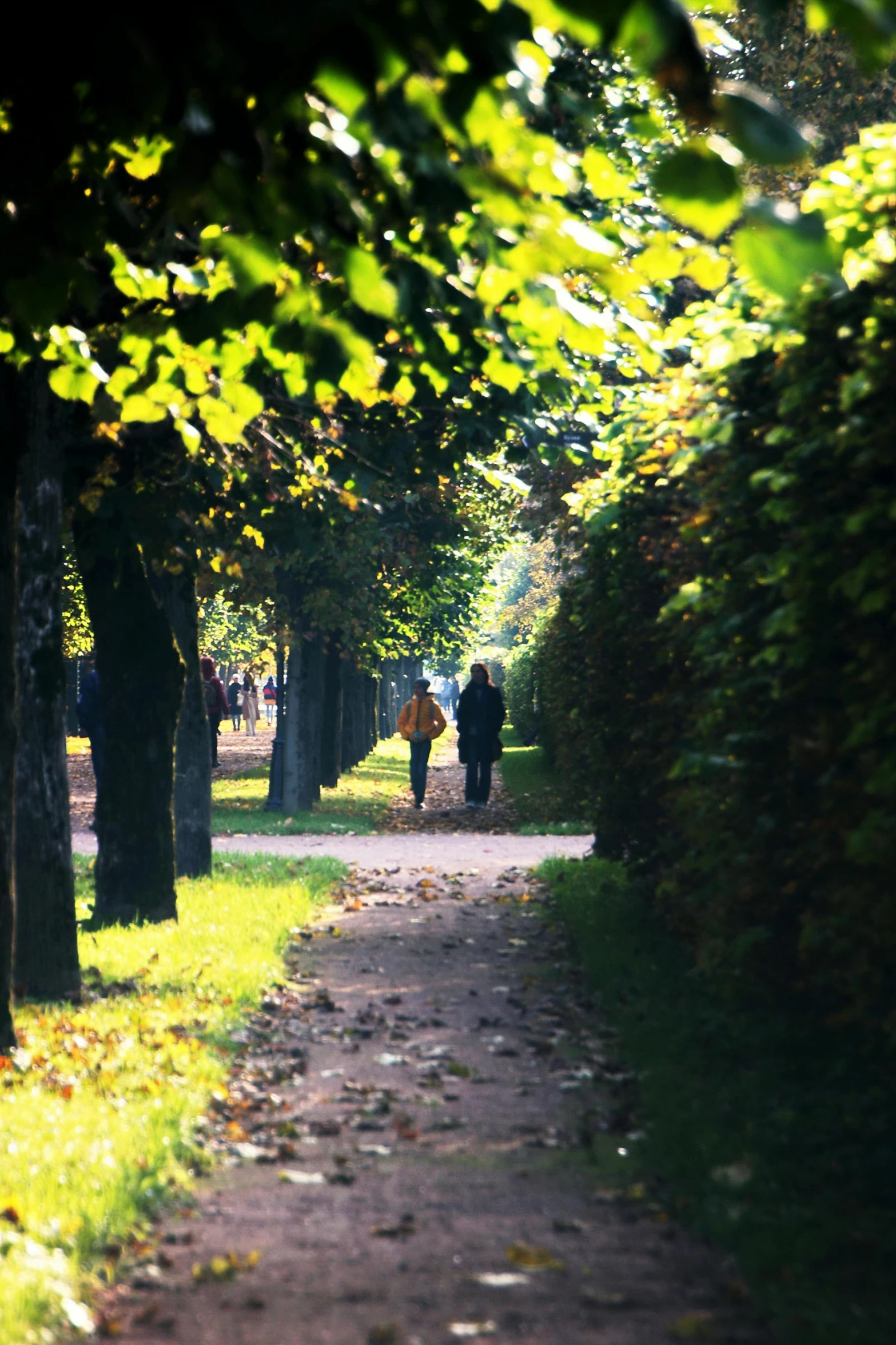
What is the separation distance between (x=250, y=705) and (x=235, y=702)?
35.8 inches

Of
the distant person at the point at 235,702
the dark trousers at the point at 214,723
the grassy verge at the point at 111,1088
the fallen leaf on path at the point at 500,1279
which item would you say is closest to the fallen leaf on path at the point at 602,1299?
the fallen leaf on path at the point at 500,1279

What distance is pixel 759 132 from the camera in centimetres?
257

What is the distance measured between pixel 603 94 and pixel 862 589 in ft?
22.6

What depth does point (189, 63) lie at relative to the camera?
342 centimetres

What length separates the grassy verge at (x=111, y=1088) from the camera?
462 cm

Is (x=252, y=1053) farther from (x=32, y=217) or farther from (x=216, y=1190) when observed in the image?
(x=32, y=217)

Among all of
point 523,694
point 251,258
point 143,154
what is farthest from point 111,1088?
point 523,694

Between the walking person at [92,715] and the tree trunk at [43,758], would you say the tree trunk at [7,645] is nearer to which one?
the tree trunk at [43,758]

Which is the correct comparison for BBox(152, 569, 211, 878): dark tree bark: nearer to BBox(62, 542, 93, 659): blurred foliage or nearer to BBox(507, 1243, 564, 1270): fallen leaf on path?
BBox(62, 542, 93, 659): blurred foliage

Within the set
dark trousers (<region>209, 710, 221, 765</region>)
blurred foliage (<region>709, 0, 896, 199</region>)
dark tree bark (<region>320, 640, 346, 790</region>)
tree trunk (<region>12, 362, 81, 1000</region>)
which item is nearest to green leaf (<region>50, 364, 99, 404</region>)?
tree trunk (<region>12, 362, 81, 1000</region>)

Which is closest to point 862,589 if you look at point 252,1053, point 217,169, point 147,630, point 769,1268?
point 769,1268

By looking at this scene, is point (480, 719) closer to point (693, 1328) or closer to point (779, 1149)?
point (779, 1149)

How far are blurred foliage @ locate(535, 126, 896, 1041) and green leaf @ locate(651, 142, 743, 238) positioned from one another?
4.79 feet

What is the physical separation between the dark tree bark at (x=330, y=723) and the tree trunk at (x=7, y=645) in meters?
19.3
